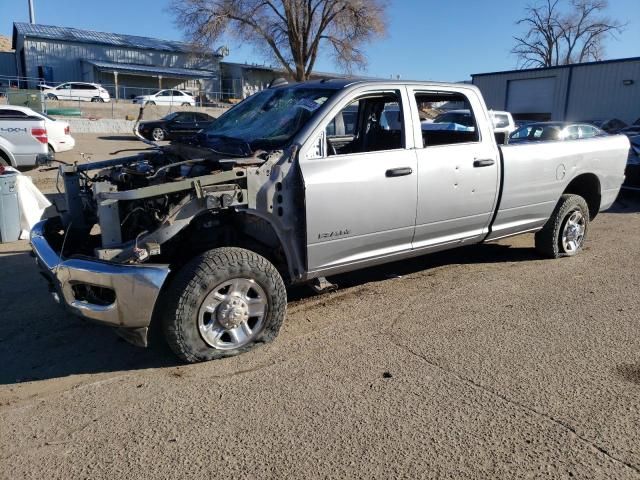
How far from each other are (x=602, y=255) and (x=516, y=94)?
32601 millimetres

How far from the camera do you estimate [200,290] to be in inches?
141

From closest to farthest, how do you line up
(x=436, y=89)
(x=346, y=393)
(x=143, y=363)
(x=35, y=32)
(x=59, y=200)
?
1. (x=346, y=393)
2. (x=143, y=363)
3. (x=59, y=200)
4. (x=436, y=89)
5. (x=35, y=32)

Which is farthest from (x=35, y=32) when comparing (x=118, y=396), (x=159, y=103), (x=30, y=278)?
(x=118, y=396)

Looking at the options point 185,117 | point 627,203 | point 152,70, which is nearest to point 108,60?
point 152,70

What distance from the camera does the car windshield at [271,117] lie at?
14.1 feet

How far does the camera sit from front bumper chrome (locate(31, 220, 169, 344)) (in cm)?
336

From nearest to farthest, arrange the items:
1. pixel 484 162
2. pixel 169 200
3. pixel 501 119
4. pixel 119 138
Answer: pixel 169 200
pixel 484 162
pixel 501 119
pixel 119 138

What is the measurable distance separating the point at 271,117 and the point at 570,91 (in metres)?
33.4

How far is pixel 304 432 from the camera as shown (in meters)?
2.98

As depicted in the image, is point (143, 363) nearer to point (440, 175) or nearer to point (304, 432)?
point (304, 432)

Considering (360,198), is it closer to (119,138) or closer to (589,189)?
(589,189)

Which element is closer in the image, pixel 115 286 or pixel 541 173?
pixel 115 286

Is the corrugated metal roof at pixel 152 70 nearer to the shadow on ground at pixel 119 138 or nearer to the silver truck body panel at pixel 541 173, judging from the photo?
Answer: the shadow on ground at pixel 119 138

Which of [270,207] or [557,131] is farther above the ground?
[557,131]
